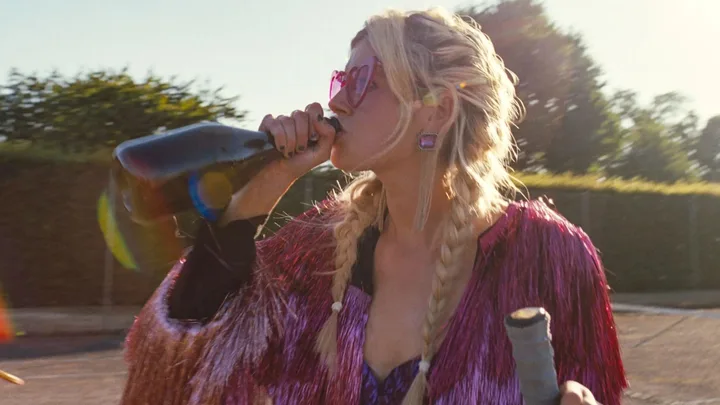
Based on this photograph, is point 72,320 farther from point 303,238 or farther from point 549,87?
point 549,87

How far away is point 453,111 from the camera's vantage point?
6.53 feet

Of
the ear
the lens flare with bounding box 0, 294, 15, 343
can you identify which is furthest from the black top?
the lens flare with bounding box 0, 294, 15, 343

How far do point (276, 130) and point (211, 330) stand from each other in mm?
528

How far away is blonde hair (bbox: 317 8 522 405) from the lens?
1.97 m

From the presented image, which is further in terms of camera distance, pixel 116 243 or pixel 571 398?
pixel 116 243

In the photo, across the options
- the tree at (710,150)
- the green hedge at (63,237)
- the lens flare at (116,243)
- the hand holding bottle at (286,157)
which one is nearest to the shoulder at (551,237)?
the hand holding bottle at (286,157)

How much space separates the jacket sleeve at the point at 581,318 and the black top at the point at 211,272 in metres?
0.76

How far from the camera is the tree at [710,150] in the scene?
60.3 metres

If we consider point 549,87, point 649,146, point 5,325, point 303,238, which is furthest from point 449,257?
point 649,146

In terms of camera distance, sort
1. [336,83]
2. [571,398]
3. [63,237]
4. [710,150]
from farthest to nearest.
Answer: [710,150], [63,237], [336,83], [571,398]

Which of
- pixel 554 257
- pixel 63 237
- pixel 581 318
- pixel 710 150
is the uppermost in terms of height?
pixel 554 257

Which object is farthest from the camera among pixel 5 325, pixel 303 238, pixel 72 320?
pixel 72 320

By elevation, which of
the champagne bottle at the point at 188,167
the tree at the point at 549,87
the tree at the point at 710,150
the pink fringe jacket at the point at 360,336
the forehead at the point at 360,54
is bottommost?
the tree at the point at 710,150

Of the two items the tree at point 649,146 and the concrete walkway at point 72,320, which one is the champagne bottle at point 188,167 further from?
the tree at point 649,146
